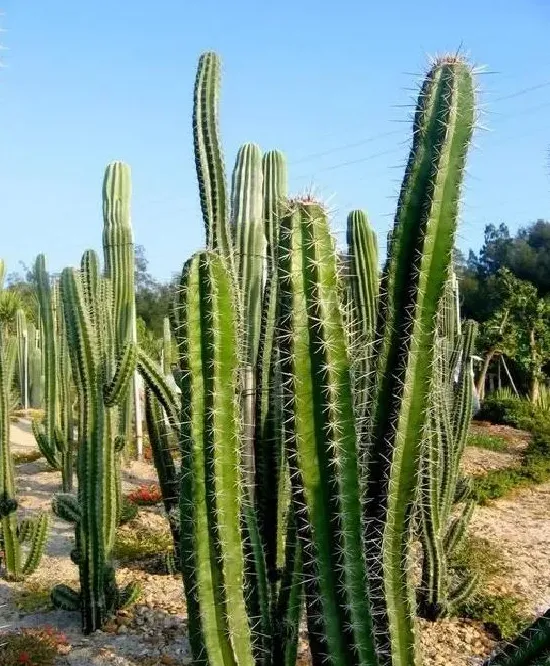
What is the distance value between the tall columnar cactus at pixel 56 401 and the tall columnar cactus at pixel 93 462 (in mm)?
3019

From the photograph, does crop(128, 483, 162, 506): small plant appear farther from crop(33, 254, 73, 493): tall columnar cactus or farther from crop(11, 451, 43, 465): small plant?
crop(11, 451, 43, 465): small plant

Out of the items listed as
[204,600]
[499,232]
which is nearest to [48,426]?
[204,600]

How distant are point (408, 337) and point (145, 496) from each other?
253 inches

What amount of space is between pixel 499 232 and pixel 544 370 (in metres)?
15.1

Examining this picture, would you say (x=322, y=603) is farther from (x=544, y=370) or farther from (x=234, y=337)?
(x=544, y=370)

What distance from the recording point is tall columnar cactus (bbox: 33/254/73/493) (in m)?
7.89

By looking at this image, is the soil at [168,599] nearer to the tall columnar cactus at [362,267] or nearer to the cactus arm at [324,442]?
the tall columnar cactus at [362,267]

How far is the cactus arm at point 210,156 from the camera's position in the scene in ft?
13.7

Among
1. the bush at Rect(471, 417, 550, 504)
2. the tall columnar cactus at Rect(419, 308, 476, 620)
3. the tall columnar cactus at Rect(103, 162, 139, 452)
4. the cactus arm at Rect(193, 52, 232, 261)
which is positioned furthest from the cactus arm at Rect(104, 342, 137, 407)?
the bush at Rect(471, 417, 550, 504)

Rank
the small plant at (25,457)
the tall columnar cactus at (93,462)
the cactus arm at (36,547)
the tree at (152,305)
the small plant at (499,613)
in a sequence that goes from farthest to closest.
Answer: the tree at (152,305)
the small plant at (25,457)
the cactus arm at (36,547)
the small plant at (499,613)
the tall columnar cactus at (93,462)

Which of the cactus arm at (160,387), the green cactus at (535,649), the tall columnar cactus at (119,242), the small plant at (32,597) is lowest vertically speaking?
the small plant at (32,597)

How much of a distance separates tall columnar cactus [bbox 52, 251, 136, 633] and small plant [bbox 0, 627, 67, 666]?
0.31 meters

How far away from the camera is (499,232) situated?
35.1 m

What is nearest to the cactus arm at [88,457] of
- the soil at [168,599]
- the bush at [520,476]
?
the soil at [168,599]
